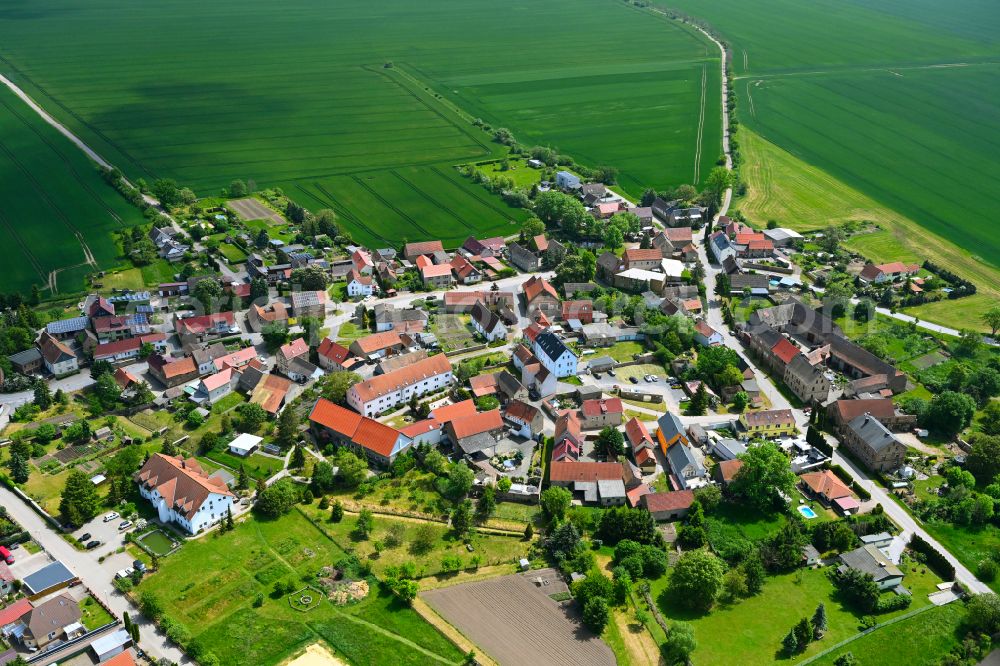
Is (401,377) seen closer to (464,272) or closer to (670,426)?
(670,426)

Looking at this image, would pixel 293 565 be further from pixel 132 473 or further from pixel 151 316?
pixel 151 316

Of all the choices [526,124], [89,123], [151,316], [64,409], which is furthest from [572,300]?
[89,123]

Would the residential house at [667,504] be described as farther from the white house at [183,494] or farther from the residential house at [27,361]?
the residential house at [27,361]

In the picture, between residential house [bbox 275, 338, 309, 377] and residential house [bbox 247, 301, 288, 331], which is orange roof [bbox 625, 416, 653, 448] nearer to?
residential house [bbox 275, 338, 309, 377]

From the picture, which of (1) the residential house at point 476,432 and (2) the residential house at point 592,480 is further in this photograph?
(1) the residential house at point 476,432

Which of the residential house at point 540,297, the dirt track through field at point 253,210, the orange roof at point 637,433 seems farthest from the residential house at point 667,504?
the dirt track through field at point 253,210

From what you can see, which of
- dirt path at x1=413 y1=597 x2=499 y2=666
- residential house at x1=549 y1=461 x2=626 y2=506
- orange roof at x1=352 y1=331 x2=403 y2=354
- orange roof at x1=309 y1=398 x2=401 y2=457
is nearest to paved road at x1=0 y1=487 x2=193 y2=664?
dirt path at x1=413 y1=597 x2=499 y2=666
